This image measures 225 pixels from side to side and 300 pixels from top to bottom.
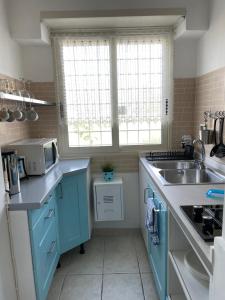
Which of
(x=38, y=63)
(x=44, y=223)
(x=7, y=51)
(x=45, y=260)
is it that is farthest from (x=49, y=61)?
(x=45, y=260)

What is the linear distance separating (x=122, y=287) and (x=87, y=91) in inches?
81.2

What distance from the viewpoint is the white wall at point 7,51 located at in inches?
83.7

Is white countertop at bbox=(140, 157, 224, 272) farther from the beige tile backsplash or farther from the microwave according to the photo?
the microwave

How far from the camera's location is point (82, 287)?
6.77 ft

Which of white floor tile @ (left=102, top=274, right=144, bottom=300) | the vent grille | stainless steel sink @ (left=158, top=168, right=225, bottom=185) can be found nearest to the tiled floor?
white floor tile @ (left=102, top=274, right=144, bottom=300)

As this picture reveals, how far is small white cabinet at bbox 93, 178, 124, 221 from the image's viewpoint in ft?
8.63

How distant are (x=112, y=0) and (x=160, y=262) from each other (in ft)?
7.81

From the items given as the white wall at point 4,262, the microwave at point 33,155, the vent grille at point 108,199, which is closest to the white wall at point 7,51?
the microwave at point 33,155

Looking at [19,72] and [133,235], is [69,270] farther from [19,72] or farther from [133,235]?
[19,72]

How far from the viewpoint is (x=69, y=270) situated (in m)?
2.28

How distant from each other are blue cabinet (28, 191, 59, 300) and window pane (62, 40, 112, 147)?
0.98 meters

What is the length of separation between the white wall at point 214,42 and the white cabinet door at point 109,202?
1.60 m

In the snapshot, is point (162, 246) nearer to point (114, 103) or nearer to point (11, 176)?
point (11, 176)

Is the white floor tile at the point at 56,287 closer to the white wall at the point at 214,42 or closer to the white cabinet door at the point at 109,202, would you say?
the white cabinet door at the point at 109,202
